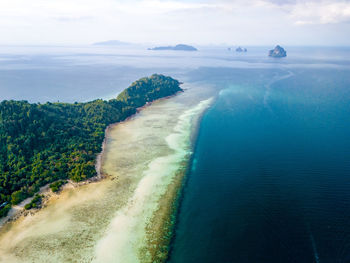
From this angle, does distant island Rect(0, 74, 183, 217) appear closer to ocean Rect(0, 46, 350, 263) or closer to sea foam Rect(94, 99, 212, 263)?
ocean Rect(0, 46, 350, 263)

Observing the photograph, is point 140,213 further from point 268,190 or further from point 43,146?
point 43,146

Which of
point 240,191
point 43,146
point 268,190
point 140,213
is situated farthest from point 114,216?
point 43,146

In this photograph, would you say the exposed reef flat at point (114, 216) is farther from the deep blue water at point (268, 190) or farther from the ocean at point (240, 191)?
the deep blue water at point (268, 190)

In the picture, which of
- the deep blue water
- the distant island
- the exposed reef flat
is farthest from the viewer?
the distant island

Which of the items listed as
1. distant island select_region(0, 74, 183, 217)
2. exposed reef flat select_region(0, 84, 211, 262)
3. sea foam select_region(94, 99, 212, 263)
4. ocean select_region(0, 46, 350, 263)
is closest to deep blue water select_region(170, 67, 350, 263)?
ocean select_region(0, 46, 350, 263)

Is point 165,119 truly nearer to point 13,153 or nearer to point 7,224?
point 13,153

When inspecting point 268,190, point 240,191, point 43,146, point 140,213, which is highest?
point 43,146
